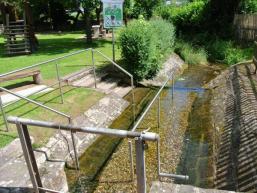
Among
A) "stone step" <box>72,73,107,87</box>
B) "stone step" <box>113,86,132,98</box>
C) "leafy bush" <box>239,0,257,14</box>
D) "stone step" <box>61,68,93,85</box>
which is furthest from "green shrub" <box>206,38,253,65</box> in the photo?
"stone step" <box>61,68,93,85</box>

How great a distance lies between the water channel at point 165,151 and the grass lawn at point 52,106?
927mm

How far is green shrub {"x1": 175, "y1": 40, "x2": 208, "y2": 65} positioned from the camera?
15047 millimetres

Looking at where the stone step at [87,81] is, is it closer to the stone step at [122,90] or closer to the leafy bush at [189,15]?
the stone step at [122,90]

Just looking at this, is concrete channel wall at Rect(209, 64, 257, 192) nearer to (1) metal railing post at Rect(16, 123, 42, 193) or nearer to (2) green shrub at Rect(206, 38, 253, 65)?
(1) metal railing post at Rect(16, 123, 42, 193)

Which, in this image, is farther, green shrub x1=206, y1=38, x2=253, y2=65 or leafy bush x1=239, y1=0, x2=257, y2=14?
leafy bush x1=239, y1=0, x2=257, y2=14

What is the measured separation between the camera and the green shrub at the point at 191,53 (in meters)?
15.0

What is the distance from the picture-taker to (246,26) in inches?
673

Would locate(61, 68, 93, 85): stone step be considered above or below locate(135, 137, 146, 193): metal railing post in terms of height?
below

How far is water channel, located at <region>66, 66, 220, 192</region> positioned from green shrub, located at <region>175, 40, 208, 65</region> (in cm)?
575

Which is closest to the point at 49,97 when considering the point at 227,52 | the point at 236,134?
the point at 236,134

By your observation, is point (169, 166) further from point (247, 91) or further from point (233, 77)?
point (233, 77)

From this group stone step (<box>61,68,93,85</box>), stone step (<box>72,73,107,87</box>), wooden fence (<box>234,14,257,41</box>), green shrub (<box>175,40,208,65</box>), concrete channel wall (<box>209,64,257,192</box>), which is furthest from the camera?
wooden fence (<box>234,14,257,41</box>)

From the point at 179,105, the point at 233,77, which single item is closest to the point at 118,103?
the point at 179,105

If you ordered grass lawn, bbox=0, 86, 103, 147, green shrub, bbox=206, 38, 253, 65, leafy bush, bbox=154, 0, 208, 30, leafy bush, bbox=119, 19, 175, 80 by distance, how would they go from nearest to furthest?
grass lawn, bbox=0, 86, 103, 147 < leafy bush, bbox=119, 19, 175, 80 < green shrub, bbox=206, 38, 253, 65 < leafy bush, bbox=154, 0, 208, 30
